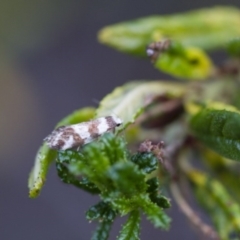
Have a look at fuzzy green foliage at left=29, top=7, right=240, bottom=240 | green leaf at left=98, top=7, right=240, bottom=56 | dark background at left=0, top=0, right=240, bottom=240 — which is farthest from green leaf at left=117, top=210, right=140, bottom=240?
dark background at left=0, top=0, right=240, bottom=240

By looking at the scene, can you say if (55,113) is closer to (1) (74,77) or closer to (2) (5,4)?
(1) (74,77)

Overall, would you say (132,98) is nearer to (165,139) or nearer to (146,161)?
(165,139)

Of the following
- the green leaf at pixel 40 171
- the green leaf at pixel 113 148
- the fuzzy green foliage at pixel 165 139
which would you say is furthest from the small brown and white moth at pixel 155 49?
the green leaf at pixel 113 148

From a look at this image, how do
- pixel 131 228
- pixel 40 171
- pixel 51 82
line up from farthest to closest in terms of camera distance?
pixel 51 82, pixel 40 171, pixel 131 228

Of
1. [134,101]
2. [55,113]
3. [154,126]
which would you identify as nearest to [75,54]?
[55,113]

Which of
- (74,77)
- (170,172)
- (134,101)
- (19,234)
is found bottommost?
(19,234)

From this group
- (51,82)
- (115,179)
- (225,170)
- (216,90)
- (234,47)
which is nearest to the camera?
(115,179)

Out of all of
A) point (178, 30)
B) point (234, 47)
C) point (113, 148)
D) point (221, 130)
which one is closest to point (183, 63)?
point (234, 47)
